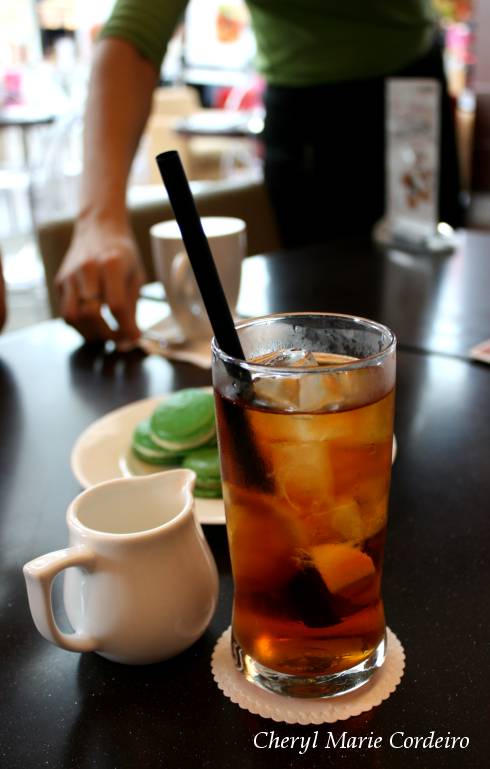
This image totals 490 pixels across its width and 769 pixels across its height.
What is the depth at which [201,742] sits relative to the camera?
45 centimetres

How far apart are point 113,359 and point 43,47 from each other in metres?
6.86

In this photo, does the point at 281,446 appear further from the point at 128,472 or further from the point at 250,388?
the point at 128,472

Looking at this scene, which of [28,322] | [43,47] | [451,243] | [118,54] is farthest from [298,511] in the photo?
[43,47]

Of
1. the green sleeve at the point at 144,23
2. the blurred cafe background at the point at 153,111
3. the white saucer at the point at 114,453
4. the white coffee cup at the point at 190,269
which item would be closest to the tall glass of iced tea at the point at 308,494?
the white saucer at the point at 114,453

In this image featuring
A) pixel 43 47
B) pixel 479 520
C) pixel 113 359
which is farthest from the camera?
pixel 43 47

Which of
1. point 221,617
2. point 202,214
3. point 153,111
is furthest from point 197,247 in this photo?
point 153,111

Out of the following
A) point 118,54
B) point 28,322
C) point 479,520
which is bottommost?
point 28,322

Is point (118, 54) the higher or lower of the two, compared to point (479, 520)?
higher

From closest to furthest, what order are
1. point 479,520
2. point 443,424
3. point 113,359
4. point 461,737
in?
point 461,737 → point 479,520 → point 443,424 → point 113,359

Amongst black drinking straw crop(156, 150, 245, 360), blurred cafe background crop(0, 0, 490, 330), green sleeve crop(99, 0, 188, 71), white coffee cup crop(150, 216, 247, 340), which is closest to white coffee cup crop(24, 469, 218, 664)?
black drinking straw crop(156, 150, 245, 360)

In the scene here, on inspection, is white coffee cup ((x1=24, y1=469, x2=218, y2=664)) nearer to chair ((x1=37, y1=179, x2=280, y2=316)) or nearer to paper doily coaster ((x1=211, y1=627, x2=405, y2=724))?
paper doily coaster ((x1=211, y1=627, x2=405, y2=724))

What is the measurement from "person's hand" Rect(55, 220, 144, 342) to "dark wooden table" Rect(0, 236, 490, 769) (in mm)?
93

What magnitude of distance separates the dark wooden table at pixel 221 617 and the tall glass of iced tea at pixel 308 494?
0.12 ft

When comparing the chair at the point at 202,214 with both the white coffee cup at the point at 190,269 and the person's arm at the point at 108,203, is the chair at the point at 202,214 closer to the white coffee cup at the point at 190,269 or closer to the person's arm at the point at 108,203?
the person's arm at the point at 108,203
